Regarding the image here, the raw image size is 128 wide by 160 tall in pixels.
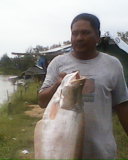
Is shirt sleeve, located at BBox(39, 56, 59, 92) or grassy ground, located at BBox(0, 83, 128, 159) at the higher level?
shirt sleeve, located at BBox(39, 56, 59, 92)

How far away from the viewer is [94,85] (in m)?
2.72

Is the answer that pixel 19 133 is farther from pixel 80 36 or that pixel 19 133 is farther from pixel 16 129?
pixel 80 36

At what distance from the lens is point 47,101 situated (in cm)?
270

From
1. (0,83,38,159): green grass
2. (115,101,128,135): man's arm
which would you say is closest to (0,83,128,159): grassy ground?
(0,83,38,159): green grass

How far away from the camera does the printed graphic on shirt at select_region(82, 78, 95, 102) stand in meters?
2.67

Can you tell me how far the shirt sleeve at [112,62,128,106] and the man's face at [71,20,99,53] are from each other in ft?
0.80

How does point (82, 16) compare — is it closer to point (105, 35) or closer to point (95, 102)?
point (95, 102)

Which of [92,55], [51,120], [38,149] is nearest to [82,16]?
[92,55]

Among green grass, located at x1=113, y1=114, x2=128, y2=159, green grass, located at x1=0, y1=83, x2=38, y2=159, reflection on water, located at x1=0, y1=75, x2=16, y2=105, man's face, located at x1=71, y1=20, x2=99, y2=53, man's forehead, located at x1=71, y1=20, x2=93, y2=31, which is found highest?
man's forehead, located at x1=71, y1=20, x2=93, y2=31

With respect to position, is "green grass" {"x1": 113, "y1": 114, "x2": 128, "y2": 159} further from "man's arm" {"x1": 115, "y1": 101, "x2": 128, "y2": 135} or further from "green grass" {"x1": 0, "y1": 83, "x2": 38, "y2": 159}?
"man's arm" {"x1": 115, "y1": 101, "x2": 128, "y2": 135}

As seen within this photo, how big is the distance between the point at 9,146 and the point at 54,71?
20.1 ft

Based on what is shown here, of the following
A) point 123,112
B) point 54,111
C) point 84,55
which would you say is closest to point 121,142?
point 123,112

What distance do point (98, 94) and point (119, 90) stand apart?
22cm

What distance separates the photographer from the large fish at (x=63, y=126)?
232 centimetres
